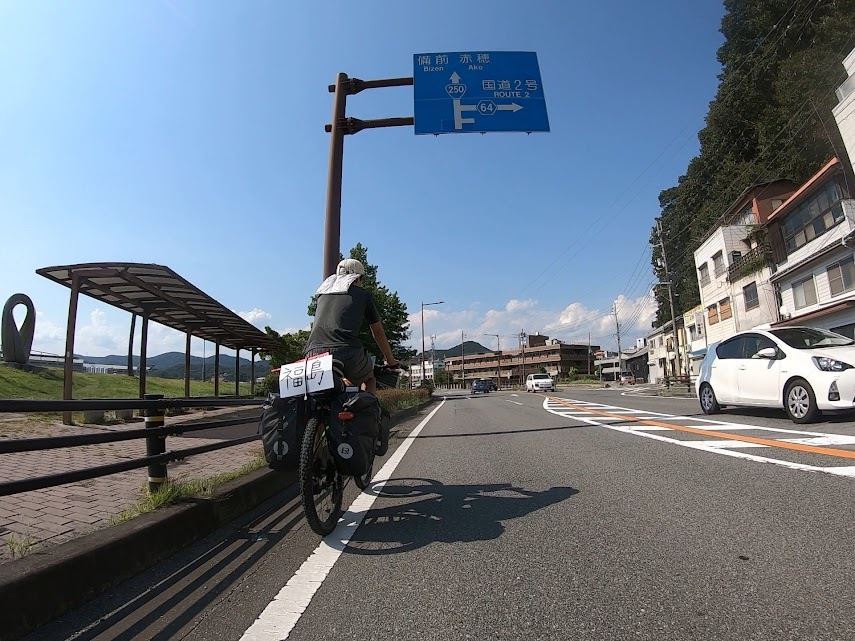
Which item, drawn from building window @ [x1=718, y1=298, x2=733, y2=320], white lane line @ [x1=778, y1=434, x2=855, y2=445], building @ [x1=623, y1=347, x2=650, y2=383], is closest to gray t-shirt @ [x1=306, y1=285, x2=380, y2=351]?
white lane line @ [x1=778, y1=434, x2=855, y2=445]

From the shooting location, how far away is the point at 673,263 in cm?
5969

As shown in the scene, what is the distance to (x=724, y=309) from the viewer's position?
35625 mm

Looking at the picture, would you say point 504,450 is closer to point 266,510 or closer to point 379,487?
point 379,487

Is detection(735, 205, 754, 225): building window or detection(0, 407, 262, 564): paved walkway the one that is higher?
detection(735, 205, 754, 225): building window

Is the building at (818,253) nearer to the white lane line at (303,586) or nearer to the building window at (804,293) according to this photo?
the building window at (804,293)

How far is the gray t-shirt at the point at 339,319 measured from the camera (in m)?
4.09

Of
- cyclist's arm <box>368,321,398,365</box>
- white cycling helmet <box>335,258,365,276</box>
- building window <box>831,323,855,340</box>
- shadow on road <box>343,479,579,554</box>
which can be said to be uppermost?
building window <box>831,323,855,340</box>

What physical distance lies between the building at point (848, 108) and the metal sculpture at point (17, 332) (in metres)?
29.5

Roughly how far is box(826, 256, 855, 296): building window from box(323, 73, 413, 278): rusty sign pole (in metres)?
22.0

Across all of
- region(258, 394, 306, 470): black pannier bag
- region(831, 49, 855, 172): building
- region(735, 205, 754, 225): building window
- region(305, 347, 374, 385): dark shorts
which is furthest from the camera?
region(735, 205, 754, 225): building window

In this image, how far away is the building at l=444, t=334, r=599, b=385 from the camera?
390 ft

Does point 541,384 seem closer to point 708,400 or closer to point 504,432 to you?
point 708,400

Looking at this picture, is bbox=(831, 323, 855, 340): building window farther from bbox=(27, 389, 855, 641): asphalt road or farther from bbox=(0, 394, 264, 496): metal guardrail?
bbox=(0, 394, 264, 496): metal guardrail

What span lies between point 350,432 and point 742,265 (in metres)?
34.9
